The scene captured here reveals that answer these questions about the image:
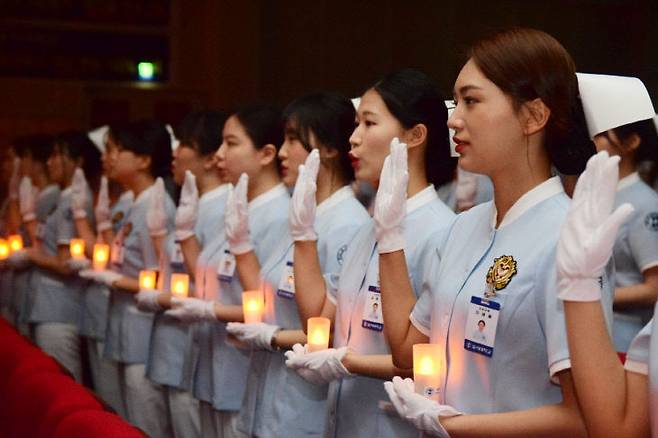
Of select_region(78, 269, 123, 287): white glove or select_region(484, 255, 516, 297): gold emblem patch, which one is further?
select_region(78, 269, 123, 287): white glove

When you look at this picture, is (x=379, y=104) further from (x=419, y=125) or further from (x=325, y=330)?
(x=325, y=330)

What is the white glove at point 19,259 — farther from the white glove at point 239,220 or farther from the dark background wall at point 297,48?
the white glove at point 239,220

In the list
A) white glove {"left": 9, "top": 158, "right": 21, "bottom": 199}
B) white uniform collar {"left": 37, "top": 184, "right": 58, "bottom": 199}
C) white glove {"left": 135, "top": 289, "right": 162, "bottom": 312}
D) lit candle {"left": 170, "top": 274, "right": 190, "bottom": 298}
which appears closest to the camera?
lit candle {"left": 170, "top": 274, "right": 190, "bottom": 298}

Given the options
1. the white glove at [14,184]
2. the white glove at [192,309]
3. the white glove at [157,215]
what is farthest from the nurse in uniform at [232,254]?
the white glove at [14,184]

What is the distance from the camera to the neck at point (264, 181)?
3.62 metres

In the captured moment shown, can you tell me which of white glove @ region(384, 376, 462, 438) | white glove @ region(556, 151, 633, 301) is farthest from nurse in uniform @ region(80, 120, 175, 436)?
white glove @ region(556, 151, 633, 301)

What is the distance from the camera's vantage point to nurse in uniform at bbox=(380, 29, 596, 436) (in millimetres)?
1816

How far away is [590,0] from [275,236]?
5133 mm

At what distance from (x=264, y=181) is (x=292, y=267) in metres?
0.63

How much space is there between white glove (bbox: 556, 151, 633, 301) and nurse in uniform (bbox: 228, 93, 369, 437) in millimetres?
1389

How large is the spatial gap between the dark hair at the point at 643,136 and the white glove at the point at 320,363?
4.76 ft

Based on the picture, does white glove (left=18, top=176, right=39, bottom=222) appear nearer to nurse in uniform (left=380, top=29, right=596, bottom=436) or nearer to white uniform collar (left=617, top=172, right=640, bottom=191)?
white uniform collar (left=617, top=172, right=640, bottom=191)

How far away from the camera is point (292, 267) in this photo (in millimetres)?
3064

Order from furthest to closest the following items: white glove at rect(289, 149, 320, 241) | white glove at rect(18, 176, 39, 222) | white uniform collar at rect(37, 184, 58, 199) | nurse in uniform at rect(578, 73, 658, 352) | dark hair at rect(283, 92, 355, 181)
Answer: white uniform collar at rect(37, 184, 58, 199) < white glove at rect(18, 176, 39, 222) < nurse in uniform at rect(578, 73, 658, 352) < dark hair at rect(283, 92, 355, 181) < white glove at rect(289, 149, 320, 241)
